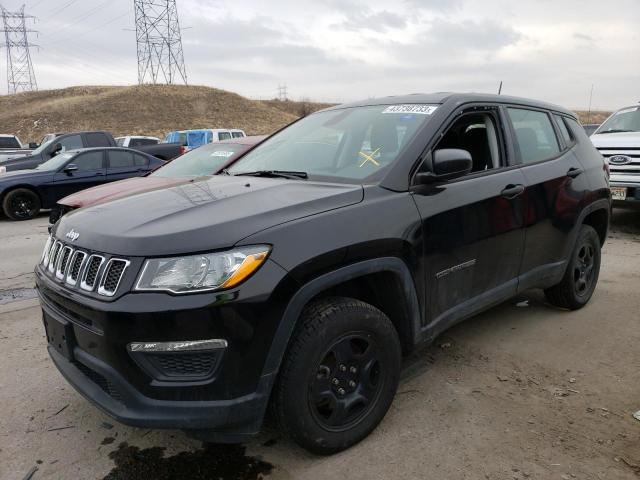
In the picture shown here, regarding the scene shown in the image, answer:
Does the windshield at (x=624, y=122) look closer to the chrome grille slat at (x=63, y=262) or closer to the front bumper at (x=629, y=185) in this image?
the front bumper at (x=629, y=185)

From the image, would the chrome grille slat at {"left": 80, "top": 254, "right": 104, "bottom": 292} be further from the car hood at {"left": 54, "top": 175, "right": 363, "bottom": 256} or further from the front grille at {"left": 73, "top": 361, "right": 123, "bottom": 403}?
the front grille at {"left": 73, "top": 361, "right": 123, "bottom": 403}

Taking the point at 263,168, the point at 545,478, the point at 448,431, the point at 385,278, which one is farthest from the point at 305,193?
the point at 545,478

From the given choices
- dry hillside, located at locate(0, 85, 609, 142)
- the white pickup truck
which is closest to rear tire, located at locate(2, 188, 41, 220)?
the white pickup truck

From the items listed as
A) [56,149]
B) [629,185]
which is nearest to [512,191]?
[629,185]

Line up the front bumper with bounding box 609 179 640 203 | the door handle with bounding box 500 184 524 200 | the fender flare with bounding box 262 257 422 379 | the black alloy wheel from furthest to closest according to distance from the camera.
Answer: the front bumper with bounding box 609 179 640 203 < the door handle with bounding box 500 184 524 200 < the black alloy wheel < the fender flare with bounding box 262 257 422 379

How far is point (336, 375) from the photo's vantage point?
8.14ft

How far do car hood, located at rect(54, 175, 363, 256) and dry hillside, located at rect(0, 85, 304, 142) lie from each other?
1775 inches

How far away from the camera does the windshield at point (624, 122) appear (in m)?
9.00

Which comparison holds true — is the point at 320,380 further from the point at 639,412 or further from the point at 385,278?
the point at 639,412

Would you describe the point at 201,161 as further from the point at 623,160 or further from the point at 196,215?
the point at 623,160

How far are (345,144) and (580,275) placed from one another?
2.55 metres

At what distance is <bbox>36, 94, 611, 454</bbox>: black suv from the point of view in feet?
6.91

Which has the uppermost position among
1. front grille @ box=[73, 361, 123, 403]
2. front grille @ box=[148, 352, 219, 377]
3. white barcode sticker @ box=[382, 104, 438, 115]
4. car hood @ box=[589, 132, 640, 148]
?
white barcode sticker @ box=[382, 104, 438, 115]

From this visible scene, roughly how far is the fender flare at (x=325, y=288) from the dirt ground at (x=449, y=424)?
605 millimetres
